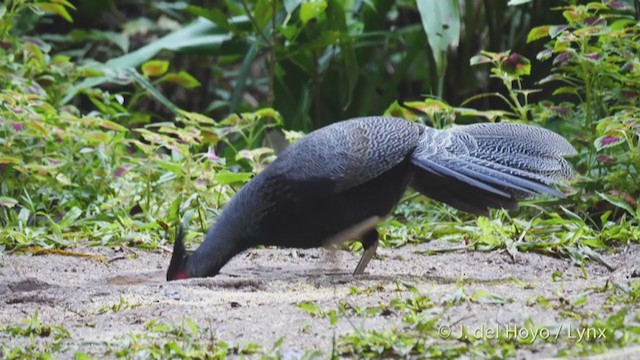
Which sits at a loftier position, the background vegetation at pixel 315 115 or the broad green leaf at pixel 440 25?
the broad green leaf at pixel 440 25

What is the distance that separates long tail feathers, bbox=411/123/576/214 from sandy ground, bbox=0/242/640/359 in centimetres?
36

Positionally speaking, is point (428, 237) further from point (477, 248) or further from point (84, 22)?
point (84, 22)

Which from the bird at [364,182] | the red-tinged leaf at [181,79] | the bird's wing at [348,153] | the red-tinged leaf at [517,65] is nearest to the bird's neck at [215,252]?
the bird at [364,182]

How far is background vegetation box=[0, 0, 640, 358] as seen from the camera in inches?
212

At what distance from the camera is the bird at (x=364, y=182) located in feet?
14.6

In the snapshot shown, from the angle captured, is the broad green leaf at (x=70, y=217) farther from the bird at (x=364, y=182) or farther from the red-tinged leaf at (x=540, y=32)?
the red-tinged leaf at (x=540, y=32)

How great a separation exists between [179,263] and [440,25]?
2.90 metres

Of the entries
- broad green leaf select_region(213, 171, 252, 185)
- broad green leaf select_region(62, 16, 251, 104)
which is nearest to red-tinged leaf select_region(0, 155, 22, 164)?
broad green leaf select_region(213, 171, 252, 185)

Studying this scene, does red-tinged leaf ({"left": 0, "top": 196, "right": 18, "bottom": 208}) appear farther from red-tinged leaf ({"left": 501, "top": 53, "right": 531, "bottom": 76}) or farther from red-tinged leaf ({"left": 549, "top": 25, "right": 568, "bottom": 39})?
red-tinged leaf ({"left": 549, "top": 25, "right": 568, "bottom": 39})

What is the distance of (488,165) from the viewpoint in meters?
4.54

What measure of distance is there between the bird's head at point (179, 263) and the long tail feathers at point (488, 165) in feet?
3.75

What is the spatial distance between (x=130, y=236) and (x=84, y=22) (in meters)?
5.65

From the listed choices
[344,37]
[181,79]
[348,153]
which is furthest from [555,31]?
[181,79]

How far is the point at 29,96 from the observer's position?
5.97 meters
